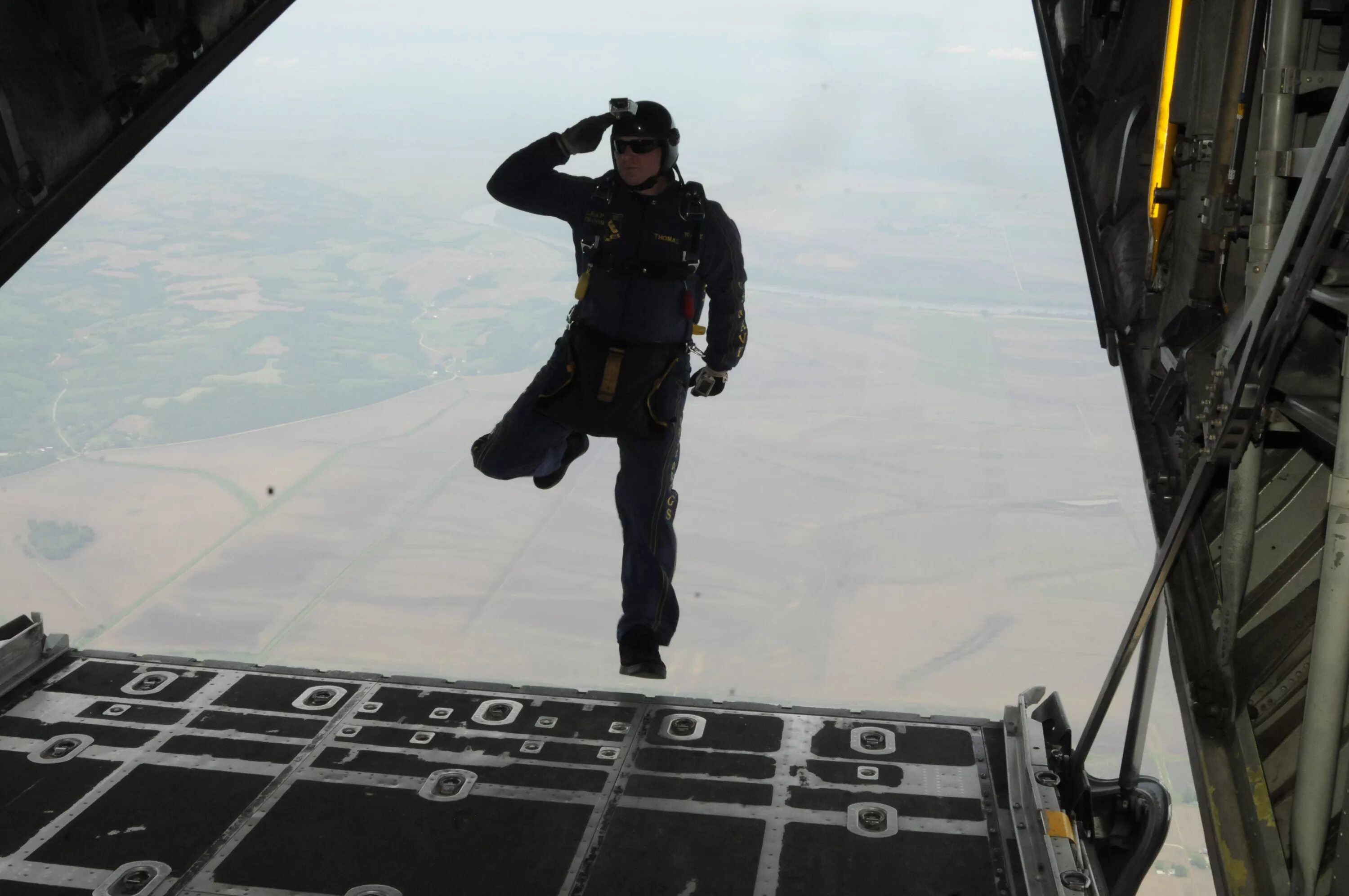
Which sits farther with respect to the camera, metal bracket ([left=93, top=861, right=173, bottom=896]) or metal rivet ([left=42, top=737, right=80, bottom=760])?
metal rivet ([left=42, top=737, right=80, bottom=760])

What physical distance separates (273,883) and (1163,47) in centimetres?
362

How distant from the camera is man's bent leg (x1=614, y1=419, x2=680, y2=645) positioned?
389 centimetres

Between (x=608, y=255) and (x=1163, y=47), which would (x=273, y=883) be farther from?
(x=1163, y=47)

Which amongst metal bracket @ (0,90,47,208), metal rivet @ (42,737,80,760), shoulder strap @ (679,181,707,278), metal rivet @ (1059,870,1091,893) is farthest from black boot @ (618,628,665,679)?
metal bracket @ (0,90,47,208)

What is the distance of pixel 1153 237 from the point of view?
3.14 meters

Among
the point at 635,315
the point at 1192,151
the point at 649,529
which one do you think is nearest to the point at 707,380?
the point at 635,315

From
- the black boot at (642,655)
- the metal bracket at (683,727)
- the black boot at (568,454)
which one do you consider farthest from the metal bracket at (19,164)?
the metal bracket at (683,727)

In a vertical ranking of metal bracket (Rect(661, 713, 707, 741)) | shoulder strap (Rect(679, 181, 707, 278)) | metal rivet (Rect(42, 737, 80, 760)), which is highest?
shoulder strap (Rect(679, 181, 707, 278))

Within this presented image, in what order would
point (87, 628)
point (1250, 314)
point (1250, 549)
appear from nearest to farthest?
point (1250, 314) → point (1250, 549) → point (87, 628)

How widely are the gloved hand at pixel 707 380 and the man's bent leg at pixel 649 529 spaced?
0.47 feet

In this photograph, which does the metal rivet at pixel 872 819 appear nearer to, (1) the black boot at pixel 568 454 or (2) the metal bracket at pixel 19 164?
(1) the black boot at pixel 568 454

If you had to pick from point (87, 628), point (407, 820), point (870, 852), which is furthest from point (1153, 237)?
point (87, 628)

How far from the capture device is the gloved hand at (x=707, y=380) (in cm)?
387

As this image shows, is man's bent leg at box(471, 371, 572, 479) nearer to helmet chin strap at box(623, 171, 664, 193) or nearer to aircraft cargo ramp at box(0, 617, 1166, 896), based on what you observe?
helmet chin strap at box(623, 171, 664, 193)
